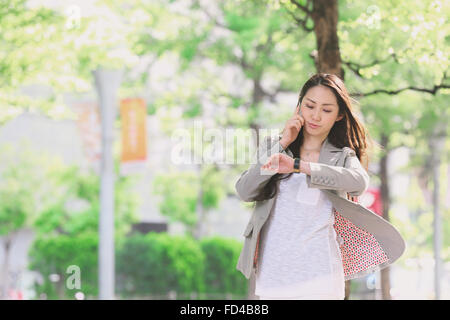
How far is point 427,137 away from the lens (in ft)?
48.7

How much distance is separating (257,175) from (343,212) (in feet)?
1.39

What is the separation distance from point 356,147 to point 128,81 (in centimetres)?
1471

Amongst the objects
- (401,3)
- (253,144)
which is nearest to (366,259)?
(401,3)

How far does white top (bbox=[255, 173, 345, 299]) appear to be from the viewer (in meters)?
3.04

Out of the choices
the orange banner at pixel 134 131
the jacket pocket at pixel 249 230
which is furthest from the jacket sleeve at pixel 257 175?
the orange banner at pixel 134 131

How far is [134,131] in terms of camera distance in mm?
13969

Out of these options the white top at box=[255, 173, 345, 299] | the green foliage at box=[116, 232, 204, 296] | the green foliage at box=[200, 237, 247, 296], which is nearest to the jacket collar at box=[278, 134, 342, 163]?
the white top at box=[255, 173, 345, 299]

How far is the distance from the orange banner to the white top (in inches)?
404

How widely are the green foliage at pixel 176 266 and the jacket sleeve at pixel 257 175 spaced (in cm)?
1526

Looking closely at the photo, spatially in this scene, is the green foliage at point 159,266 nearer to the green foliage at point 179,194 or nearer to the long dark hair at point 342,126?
the green foliage at point 179,194

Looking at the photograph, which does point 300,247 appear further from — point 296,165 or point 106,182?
point 106,182

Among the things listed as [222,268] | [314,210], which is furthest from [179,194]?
[314,210]

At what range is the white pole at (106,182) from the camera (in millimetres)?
9977
